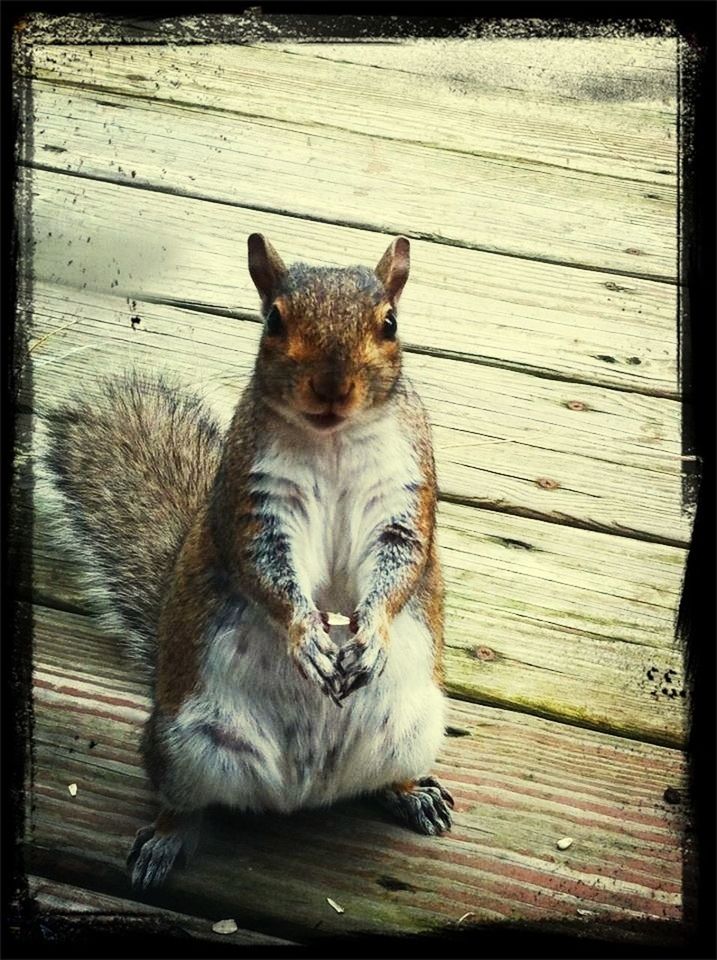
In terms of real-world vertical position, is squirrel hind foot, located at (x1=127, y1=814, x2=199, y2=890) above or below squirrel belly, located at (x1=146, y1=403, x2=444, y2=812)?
below

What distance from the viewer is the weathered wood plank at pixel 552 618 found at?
5.48 feet

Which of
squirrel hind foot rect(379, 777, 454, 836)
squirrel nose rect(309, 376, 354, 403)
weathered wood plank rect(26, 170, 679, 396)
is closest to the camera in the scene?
squirrel nose rect(309, 376, 354, 403)

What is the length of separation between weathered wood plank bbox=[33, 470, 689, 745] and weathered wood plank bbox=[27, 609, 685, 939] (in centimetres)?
4

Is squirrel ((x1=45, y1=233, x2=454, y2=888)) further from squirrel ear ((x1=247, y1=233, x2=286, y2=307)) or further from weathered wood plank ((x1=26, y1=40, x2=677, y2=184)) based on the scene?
weathered wood plank ((x1=26, y1=40, x2=677, y2=184))

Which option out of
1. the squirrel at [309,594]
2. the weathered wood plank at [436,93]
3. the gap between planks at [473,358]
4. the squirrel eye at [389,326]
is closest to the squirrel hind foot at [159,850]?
the squirrel at [309,594]

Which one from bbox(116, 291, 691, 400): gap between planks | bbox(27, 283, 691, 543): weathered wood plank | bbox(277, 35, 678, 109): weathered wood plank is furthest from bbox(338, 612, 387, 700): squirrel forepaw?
bbox(277, 35, 678, 109): weathered wood plank

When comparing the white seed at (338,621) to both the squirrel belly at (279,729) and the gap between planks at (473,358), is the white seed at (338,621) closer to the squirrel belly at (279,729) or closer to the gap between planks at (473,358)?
the squirrel belly at (279,729)

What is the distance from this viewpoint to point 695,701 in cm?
166

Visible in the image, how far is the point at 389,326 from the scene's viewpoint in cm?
134

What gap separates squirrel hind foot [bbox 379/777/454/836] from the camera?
152 cm

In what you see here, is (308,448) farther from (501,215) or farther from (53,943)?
(501,215)

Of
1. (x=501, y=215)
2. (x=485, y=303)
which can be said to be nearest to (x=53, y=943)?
(x=485, y=303)

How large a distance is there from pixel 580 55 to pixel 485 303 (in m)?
0.41

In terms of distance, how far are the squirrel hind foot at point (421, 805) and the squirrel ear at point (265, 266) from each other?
1.94ft
